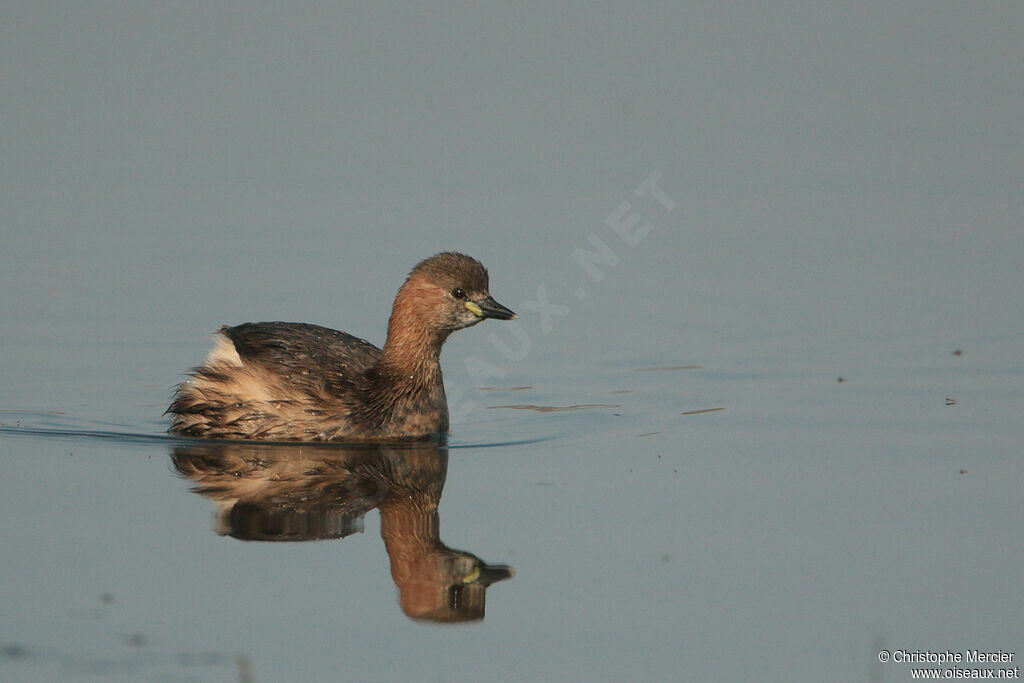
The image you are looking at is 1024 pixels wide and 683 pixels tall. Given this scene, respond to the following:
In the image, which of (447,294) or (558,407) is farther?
(558,407)

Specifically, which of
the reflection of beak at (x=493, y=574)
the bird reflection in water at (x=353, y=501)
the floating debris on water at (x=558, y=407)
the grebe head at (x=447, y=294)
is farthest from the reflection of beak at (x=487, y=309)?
the reflection of beak at (x=493, y=574)

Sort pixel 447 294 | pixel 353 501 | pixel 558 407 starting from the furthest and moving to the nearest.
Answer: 1. pixel 558 407
2. pixel 447 294
3. pixel 353 501

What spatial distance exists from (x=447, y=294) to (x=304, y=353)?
1103mm

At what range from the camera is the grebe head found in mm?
11758

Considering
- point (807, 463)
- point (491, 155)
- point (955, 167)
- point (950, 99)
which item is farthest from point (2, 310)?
point (950, 99)

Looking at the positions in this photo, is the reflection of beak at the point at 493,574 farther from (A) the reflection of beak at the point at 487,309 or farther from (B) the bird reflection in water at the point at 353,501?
(A) the reflection of beak at the point at 487,309

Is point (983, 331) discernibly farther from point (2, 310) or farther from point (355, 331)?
point (2, 310)

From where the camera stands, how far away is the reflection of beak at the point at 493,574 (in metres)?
8.19

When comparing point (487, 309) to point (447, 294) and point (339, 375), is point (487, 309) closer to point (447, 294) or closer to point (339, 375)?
point (447, 294)

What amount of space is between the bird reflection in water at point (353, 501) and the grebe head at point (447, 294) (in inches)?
41.4

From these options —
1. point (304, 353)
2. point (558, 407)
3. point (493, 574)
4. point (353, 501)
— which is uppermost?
point (304, 353)

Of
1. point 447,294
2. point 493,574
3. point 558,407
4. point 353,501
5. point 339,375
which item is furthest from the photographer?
point 558,407

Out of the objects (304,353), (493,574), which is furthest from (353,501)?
(304,353)

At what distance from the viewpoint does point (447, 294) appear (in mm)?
11789
